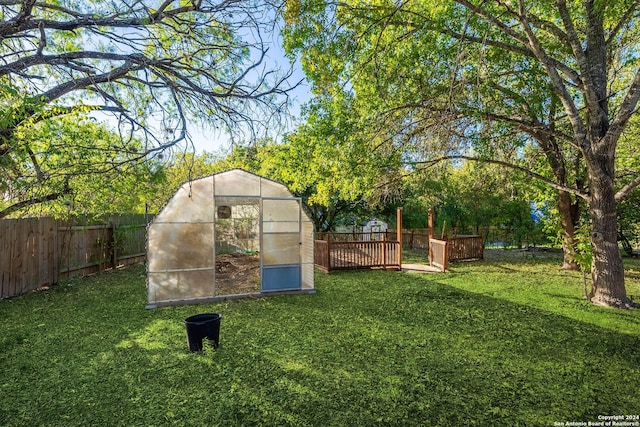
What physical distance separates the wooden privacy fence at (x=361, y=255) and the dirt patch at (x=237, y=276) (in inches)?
102

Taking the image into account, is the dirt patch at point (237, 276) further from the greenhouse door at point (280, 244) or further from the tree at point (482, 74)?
the tree at point (482, 74)

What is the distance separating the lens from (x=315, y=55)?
6.59 metres

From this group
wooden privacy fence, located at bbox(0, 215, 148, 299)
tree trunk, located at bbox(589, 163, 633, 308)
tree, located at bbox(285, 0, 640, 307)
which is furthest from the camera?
wooden privacy fence, located at bbox(0, 215, 148, 299)

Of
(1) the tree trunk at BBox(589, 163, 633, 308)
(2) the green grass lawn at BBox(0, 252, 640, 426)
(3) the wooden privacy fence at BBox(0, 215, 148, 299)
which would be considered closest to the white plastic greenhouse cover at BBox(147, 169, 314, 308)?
(2) the green grass lawn at BBox(0, 252, 640, 426)

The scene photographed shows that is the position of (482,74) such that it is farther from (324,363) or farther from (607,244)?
(324,363)

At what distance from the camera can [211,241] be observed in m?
7.57

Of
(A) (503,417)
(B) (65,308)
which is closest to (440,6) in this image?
(A) (503,417)

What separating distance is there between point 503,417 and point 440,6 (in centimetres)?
646

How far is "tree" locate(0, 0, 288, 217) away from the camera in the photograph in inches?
133

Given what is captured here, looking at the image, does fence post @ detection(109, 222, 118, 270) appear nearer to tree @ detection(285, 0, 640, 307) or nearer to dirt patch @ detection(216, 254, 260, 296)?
dirt patch @ detection(216, 254, 260, 296)

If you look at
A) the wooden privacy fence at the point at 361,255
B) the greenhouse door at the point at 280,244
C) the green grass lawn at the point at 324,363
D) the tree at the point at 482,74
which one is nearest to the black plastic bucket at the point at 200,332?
the green grass lawn at the point at 324,363

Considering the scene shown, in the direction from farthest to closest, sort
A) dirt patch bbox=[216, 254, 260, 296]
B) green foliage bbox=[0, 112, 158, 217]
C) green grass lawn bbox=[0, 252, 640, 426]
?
dirt patch bbox=[216, 254, 260, 296] < green foliage bbox=[0, 112, 158, 217] < green grass lawn bbox=[0, 252, 640, 426]

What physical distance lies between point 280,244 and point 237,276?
10.3 ft

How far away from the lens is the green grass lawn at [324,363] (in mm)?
3215
